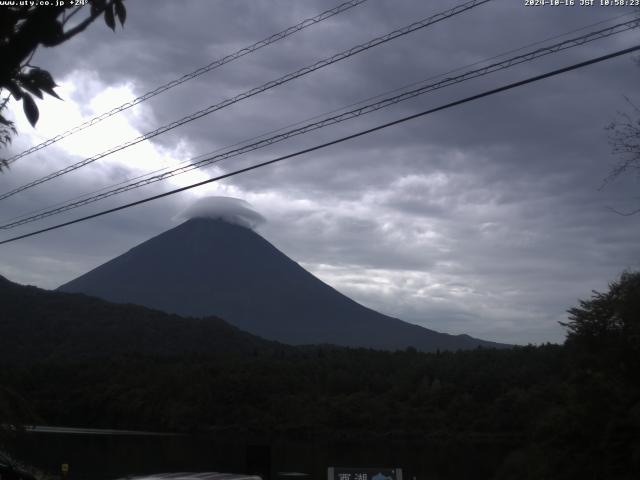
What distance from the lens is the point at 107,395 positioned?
84438 millimetres

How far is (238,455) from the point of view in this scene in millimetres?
58500

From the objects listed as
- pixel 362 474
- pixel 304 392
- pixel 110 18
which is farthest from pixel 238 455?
pixel 110 18

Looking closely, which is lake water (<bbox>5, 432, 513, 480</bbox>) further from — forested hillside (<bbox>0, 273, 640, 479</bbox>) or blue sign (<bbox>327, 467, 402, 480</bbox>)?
blue sign (<bbox>327, 467, 402, 480</bbox>)

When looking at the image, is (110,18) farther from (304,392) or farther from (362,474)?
(304,392)

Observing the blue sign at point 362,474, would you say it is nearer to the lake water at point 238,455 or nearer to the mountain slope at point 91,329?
the lake water at point 238,455

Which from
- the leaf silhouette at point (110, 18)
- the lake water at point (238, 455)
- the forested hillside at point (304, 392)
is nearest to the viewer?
the leaf silhouette at point (110, 18)

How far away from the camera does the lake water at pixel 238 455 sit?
42594 millimetres

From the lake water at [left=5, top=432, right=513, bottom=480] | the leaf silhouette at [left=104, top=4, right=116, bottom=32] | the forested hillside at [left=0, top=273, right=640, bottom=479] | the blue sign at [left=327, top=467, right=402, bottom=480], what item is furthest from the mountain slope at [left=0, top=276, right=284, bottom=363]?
the leaf silhouette at [left=104, top=4, right=116, bottom=32]

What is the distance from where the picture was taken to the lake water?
140 feet

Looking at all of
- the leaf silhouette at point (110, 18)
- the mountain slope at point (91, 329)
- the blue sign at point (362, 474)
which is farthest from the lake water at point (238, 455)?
the mountain slope at point (91, 329)

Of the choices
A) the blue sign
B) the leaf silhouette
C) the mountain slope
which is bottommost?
the blue sign

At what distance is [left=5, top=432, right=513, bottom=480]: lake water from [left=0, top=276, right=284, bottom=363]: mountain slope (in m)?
45.7

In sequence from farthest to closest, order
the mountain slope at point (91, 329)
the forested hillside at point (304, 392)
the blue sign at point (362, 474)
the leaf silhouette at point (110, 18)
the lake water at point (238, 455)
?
the mountain slope at point (91, 329) → the forested hillside at point (304, 392) → the lake water at point (238, 455) → the blue sign at point (362, 474) → the leaf silhouette at point (110, 18)

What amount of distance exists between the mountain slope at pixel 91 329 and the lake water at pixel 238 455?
45670 mm
